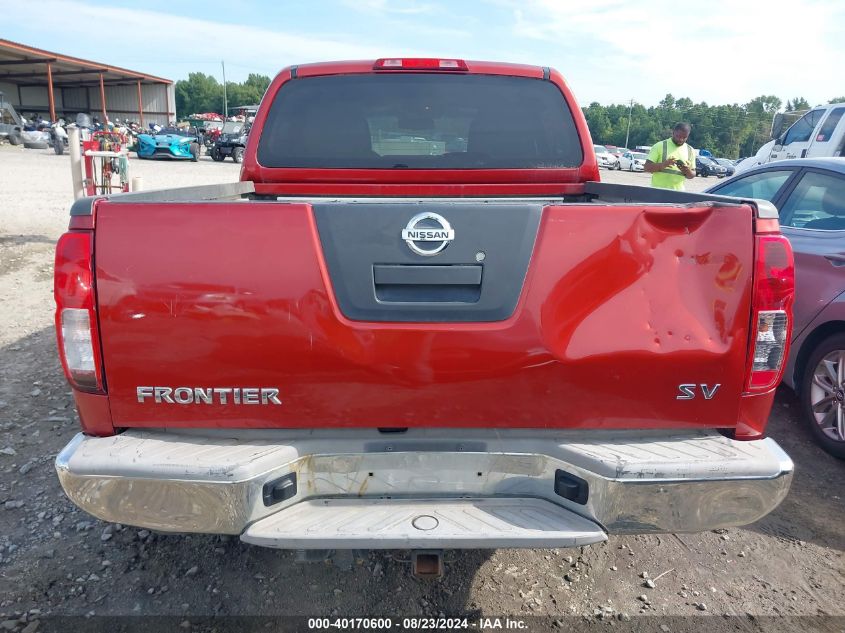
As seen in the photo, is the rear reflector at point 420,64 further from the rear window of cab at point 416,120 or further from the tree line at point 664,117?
the tree line at point 664,117

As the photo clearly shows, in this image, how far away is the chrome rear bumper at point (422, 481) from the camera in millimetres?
1924

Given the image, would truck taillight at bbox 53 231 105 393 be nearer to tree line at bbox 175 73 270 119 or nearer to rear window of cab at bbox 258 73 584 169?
rear window of cab at bbox 258 73 584 169

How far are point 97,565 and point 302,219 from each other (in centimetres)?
197

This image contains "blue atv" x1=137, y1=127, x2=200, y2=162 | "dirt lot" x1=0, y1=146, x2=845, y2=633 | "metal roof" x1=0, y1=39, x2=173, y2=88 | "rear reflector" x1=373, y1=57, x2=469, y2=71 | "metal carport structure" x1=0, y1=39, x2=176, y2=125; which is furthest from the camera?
"metal carport structure" x1=0, y1=39, x2=176, y2=125

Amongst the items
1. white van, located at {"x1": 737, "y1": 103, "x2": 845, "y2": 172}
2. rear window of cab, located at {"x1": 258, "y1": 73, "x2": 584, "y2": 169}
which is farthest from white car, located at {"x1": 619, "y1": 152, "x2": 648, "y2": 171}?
A: rear window of cab, located at {"x1": 258, "y1": 73, "x2": 584, "y2": 169}

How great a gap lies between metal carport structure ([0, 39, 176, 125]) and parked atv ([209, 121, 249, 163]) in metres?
22.3

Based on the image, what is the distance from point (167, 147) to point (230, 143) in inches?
116

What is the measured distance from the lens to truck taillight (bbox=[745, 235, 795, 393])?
6.59 ft

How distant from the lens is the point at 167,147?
29.5 metres

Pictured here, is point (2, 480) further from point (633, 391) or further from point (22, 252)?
A: point (22, 252)

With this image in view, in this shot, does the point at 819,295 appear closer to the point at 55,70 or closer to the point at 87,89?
the point at 55,70

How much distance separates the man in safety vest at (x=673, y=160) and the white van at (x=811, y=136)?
9.88ft

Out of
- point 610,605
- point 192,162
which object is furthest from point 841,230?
point 192,162

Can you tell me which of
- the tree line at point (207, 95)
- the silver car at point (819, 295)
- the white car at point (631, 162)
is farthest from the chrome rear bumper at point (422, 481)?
the tree line at point (207, 95)
